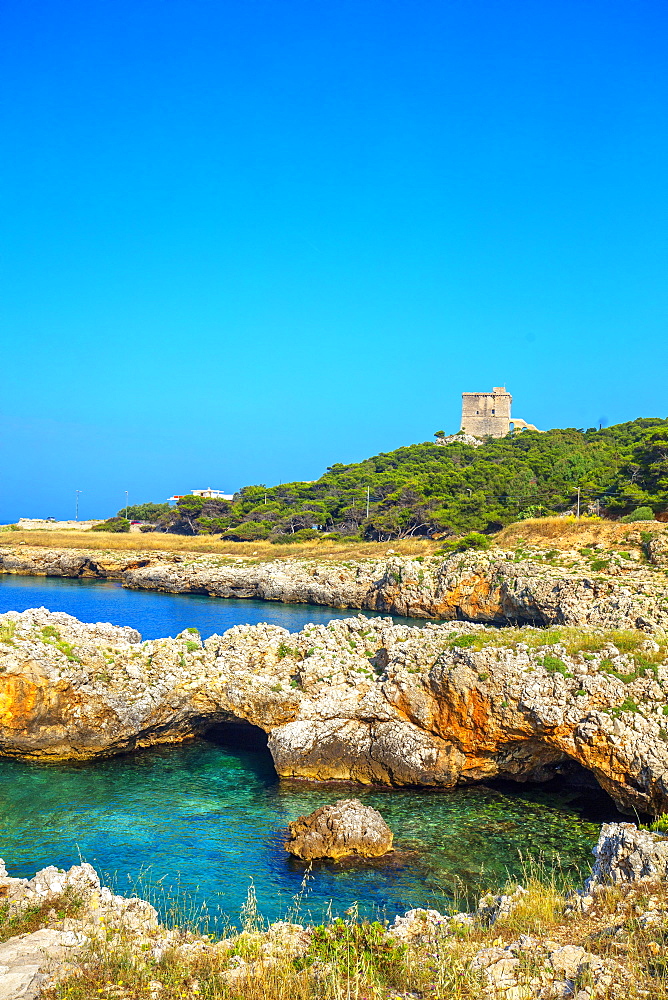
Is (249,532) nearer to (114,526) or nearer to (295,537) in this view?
(295,537)

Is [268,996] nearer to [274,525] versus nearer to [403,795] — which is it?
[403,795]

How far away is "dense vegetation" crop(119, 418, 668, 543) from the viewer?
65.9 m

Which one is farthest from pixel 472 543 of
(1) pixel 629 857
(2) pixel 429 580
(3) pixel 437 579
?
(1) pixel 629 857

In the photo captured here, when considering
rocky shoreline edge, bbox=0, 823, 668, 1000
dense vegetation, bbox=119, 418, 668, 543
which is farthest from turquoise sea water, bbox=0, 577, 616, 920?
dense vegetation, bbox=119, 418, 668, 543

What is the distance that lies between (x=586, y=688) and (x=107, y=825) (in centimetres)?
973

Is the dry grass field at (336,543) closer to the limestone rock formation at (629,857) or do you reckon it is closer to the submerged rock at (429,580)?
the submerged rock at (429,580)

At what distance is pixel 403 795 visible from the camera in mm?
15773

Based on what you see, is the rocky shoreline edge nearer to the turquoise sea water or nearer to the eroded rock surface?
the turquoise sea water

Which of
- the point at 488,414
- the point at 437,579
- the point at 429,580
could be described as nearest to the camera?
the point at 437,579

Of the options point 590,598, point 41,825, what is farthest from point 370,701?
point 590,598

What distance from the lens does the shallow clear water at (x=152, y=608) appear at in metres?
43.9

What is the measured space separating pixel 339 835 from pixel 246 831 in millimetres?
2296

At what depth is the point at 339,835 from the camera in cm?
1270

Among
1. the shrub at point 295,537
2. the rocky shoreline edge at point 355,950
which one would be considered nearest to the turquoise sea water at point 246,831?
the rocky shoreline edge at point 355,950
